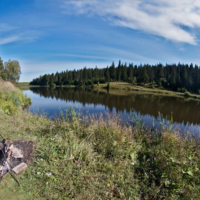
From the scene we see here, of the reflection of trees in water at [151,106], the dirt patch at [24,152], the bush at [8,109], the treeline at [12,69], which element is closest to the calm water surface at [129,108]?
the reflection of trees in water at [151,106]

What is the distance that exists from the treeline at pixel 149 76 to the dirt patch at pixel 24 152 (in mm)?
78495

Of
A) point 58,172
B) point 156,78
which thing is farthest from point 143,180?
point 156,78

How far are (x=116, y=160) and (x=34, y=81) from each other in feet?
605

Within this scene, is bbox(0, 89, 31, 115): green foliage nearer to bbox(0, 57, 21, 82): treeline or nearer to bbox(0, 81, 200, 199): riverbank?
bbox(0, 81, 200, 199): riverbank

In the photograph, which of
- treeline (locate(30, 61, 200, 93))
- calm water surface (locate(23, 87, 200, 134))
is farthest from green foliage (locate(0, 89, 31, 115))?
treeline (locate(30, 61, 200, 93))

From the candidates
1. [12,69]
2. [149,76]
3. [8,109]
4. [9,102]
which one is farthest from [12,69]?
[149,76]

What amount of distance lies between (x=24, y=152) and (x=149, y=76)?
100 m

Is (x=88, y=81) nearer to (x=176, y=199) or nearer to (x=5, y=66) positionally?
(x=5, y=66)

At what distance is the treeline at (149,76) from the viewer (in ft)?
235

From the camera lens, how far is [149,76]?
95250mm

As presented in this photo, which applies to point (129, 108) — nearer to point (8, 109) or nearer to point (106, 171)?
point (8, 109)

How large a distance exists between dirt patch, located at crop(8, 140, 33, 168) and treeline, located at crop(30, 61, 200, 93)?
78495 millimetres

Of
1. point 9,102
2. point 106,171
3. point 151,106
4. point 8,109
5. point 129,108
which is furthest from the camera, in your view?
point 151,106

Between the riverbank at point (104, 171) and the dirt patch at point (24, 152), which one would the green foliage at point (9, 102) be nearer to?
the riverbank at point (104, 171)
